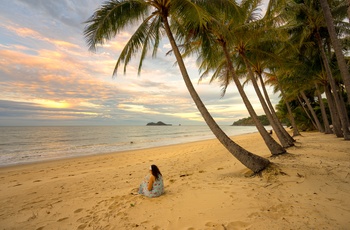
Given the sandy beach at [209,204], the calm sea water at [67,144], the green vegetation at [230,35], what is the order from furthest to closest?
1. the calm sea water at [67,144]
2. the green vegetation at [230,35]
3. the sandy beach at [209,204]

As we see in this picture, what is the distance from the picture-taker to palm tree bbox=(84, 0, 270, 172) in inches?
213

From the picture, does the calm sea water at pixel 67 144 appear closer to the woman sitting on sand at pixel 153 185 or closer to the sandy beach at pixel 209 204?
the sandy beach at pixel 209 204

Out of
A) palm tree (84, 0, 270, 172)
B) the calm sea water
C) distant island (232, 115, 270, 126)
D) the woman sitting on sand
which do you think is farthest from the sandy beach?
distant island (232, 115, 270, 126)

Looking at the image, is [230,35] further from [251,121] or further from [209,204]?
[251,121]

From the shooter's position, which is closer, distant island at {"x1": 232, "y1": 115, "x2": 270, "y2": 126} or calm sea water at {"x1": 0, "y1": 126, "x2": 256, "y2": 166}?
calm sea water at {"x1": 0, "y1": 126, "x2": 256, "y2": 166}

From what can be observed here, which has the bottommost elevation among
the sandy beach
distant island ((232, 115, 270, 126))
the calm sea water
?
the calm sea water

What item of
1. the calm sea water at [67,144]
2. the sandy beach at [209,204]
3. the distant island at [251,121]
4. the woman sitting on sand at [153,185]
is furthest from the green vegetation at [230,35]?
the distant island at [251,121]

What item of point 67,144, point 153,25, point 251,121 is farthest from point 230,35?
point 251,121

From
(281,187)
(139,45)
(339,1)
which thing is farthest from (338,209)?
(339,1)

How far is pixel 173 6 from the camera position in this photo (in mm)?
5871

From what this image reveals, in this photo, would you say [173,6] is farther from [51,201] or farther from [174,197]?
[51,201]

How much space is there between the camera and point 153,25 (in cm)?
682

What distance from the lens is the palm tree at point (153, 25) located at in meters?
5.40

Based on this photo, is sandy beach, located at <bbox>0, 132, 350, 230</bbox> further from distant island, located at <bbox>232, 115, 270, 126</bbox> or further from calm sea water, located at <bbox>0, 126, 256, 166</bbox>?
distant island, located at <bbox>232, 115, 270, 126</bbox>
